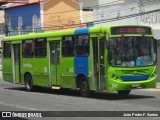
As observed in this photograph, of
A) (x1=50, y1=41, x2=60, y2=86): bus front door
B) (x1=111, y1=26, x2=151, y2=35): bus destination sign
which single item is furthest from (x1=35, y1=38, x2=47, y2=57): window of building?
(x1=111, y1=26, x2=151, y2=35): bus destination sign

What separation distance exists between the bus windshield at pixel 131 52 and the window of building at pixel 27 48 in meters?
6.69

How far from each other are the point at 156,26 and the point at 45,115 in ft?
57.8

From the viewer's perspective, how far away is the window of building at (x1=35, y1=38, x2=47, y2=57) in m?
23.1

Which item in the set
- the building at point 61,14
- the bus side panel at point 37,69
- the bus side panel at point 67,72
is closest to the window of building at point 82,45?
the bus side panel at point 67,72

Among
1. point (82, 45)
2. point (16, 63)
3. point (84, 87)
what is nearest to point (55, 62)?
point (82, 45)

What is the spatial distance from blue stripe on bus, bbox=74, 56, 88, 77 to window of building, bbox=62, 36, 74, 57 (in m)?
0.53

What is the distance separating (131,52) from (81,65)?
8.23ft

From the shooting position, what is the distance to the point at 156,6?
3047cm

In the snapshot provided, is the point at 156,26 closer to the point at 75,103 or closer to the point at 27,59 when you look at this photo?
the point at 27,59

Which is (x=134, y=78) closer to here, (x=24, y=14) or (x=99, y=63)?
(x=99, y=63)

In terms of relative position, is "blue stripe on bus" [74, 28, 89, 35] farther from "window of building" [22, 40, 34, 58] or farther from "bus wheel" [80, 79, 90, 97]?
"window of building" [22, 40, 34, 58]

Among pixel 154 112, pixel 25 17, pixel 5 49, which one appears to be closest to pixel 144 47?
pixel 154 112

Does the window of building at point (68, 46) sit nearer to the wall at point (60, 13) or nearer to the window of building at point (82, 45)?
the window of building at point (82, 45)

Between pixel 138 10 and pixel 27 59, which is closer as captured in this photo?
pixel 27 59
